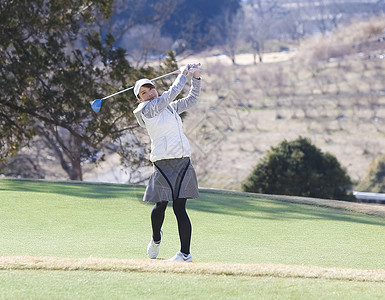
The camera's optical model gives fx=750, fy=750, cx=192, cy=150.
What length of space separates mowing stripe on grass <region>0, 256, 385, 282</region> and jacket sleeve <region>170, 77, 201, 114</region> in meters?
1.57

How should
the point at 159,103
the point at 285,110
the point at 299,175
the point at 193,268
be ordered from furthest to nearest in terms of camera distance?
1. the point at 285,110
2. the point at 299,175
3. the point at 159,103
4. the point at 193,268

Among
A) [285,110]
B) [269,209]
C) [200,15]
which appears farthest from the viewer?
[200,15]

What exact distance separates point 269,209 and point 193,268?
5.33 m

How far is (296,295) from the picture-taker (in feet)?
16.9

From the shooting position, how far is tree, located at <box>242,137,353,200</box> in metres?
19.4

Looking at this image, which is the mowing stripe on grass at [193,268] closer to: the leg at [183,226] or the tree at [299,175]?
the leg at [183,226]

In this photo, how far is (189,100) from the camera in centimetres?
693

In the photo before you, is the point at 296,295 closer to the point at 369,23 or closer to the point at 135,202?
the point at 135,202

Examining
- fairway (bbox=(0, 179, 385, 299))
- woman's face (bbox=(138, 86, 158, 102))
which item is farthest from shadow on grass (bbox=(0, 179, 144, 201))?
woman's face (bbox=(138, 86, 158, 102))

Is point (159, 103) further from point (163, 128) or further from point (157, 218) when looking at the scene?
point (157, 218)

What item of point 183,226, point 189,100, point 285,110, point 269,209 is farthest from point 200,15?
point 183,226

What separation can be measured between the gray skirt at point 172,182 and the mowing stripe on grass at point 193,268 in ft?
2.59

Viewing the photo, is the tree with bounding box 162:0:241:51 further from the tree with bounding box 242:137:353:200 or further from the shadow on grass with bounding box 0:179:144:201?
the shadow on grass with bounding box 0:179:144:201

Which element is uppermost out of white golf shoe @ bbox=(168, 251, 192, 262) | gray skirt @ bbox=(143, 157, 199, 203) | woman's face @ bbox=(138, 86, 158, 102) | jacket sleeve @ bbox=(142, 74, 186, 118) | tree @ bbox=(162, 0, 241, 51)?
tree @ bbox=(162, 0, 241, 51)
